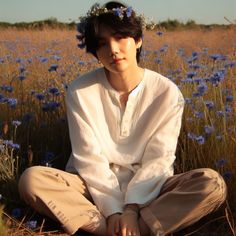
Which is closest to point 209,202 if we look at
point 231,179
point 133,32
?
point 231,179

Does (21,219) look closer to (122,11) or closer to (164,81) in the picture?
(164,81)

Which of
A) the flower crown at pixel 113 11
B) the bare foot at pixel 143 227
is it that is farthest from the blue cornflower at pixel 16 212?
the flower crown at pixel 113 11

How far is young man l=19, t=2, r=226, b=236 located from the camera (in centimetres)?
222

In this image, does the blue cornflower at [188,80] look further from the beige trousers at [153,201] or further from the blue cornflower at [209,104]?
the beige trousers at [153,201]

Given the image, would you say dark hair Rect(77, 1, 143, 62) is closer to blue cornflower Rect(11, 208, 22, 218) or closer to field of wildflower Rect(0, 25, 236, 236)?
field of wildflower Rect(0, 25, 236, 236)

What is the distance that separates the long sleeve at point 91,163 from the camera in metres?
2.34

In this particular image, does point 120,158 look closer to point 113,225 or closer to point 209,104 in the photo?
point 113,225

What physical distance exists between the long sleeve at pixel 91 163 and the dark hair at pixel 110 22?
1.00 feet

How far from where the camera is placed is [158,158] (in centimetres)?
241

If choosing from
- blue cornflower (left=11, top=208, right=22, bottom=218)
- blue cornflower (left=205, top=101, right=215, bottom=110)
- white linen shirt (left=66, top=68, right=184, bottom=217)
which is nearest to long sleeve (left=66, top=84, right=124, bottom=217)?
white linen shirt (left=66, top=68, right=184, bottom=217)

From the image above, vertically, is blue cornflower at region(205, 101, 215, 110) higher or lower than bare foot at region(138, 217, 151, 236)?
higher

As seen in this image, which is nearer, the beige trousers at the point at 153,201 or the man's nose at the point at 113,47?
Result: the beige trousers at the point at 153,201

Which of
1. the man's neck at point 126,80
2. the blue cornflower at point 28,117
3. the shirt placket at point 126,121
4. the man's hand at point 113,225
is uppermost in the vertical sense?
the man's neck at point 126,80

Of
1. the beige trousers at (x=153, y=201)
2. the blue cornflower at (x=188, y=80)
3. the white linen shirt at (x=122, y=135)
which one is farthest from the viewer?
the blue cornflower at (x=188, y=80)
